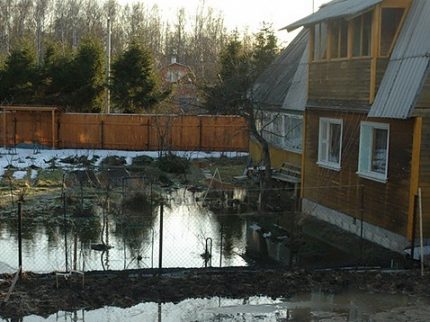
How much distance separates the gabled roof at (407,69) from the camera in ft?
40.2

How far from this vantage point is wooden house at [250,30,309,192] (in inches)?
824

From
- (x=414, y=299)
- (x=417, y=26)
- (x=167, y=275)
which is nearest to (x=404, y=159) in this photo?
(x=417, y=26)

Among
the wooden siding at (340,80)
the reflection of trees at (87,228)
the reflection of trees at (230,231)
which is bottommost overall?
the reflection of trees at (230,231)

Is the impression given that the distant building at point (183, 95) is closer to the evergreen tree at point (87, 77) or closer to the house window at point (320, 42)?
the evergreen tree at point (87, 77)

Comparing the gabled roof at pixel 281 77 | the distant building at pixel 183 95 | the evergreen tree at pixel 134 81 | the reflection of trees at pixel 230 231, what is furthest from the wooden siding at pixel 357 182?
the evergreen tree at pixel 134 81

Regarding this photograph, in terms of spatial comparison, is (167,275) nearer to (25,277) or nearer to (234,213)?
(25,277)

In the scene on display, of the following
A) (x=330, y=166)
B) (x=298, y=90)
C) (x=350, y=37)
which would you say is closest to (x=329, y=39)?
(x=350, y=37)

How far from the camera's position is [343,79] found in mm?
14867

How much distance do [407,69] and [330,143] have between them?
4134 mm

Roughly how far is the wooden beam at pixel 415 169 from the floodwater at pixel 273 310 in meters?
2.85

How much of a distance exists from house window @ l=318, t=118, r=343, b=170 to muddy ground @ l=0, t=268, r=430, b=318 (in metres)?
5.38

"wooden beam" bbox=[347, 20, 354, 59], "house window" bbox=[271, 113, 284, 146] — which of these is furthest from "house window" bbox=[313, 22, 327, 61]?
"house window" bbox=[271, 113, 284, 146]

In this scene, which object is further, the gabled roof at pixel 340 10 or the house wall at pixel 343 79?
the house wall at pixel 343 79

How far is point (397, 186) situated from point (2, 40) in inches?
2328
